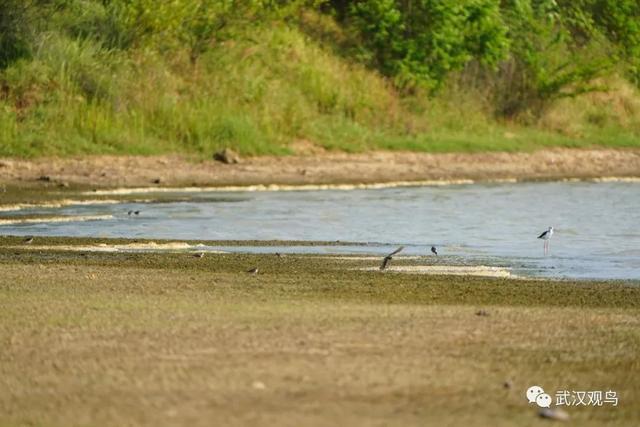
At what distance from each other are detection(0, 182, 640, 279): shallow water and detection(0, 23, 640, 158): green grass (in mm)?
2617

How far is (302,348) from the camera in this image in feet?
30.9

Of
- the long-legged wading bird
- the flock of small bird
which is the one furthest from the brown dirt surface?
the long-legged wading bird

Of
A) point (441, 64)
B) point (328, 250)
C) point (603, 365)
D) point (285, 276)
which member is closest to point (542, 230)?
point (328, 250)

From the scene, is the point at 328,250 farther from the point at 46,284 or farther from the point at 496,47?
the point at 496,47

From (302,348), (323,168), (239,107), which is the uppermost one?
(302,348)

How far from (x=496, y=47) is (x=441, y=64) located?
1.36 metres

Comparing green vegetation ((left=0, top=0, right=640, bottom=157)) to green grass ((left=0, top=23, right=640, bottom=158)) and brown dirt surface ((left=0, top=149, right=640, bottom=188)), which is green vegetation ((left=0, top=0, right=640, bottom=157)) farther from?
brown dirt surface ((left=0, top=149, right=640, bottom=188))

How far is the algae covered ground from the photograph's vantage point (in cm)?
800

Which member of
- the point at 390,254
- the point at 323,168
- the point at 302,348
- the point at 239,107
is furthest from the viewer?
the point at 239,107

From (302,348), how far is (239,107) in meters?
→ 18.2

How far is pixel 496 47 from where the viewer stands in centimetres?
3275

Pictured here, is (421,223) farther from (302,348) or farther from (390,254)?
(302,348)

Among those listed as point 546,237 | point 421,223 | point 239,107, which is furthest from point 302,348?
point 239,107

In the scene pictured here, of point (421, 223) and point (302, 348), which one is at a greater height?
point (302, 348)
